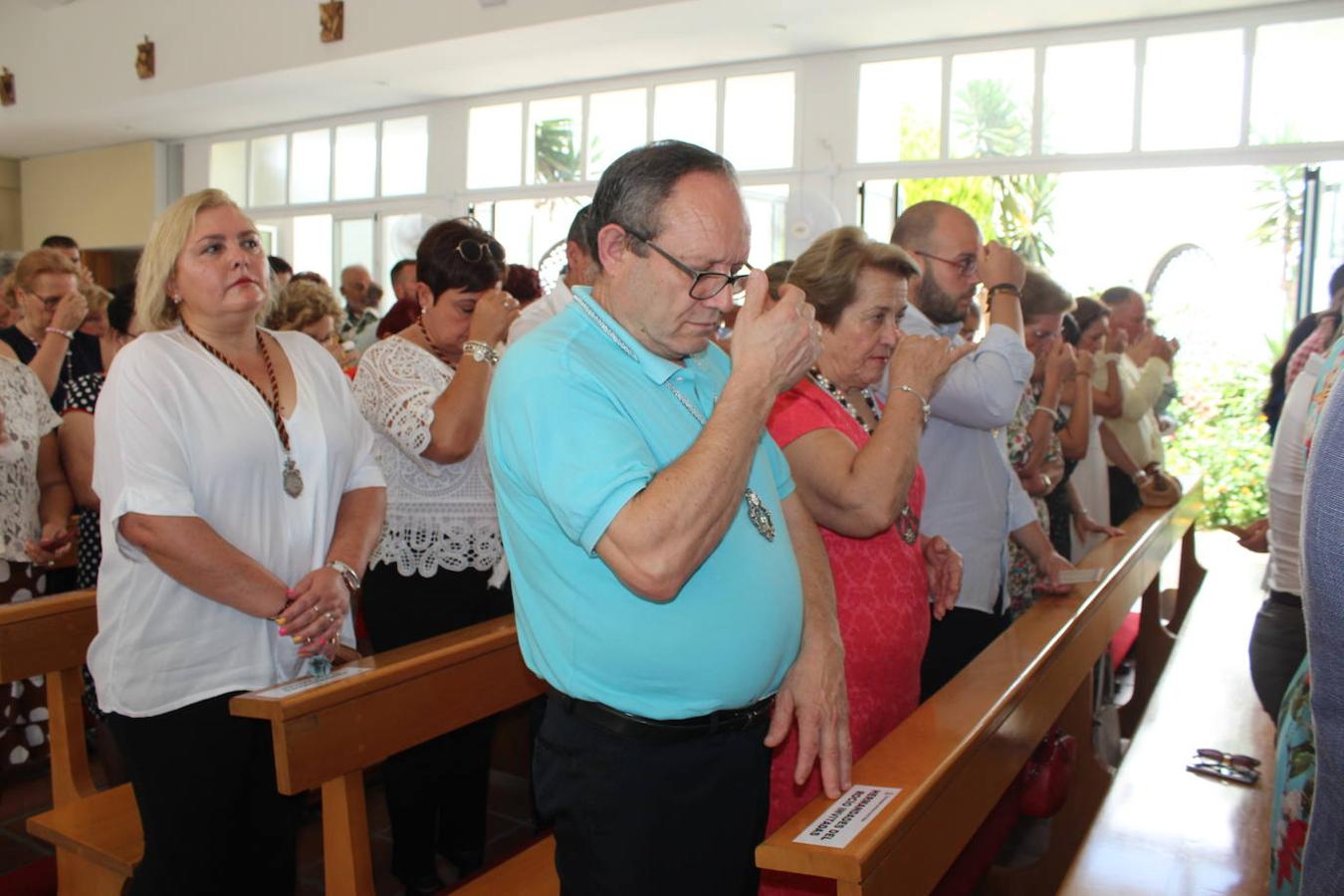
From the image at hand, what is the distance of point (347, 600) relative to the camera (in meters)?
2.12

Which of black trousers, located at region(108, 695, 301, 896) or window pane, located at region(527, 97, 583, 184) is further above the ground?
window pane, located at region(527, 97, 583, 184)

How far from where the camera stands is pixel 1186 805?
2180mm

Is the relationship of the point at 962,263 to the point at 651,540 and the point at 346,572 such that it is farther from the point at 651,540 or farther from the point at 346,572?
the point at 651,540

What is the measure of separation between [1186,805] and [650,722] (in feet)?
4.38

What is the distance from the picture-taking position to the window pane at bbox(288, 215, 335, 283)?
1198 cm

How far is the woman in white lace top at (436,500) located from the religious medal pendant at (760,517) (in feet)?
4.00

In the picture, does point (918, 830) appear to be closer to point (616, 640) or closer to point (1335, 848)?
point (616, 640)

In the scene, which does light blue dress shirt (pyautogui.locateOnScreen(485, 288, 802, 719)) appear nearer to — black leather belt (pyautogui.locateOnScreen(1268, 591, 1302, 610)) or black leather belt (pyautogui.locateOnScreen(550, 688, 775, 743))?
black leather belt (pyautogui.locateOnScreen(550, 688, 775, 743))

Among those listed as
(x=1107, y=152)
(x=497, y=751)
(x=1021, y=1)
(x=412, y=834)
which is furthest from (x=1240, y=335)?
(x=412, y=834)

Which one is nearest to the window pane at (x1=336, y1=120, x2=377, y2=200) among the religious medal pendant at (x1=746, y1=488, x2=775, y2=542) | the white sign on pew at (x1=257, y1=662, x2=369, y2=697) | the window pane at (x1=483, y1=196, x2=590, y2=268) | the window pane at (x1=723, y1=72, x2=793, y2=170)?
the window pane at (x1=483, y1=196, x2=590, y2=268)

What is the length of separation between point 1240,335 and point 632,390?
7641 millimetres

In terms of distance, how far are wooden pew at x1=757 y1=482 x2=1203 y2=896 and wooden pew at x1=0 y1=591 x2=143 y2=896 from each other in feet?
5.10

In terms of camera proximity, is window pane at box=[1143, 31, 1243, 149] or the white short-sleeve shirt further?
window pane at box=[1143, 31, 1243, 149]

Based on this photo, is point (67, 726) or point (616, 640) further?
point (67, 726)
